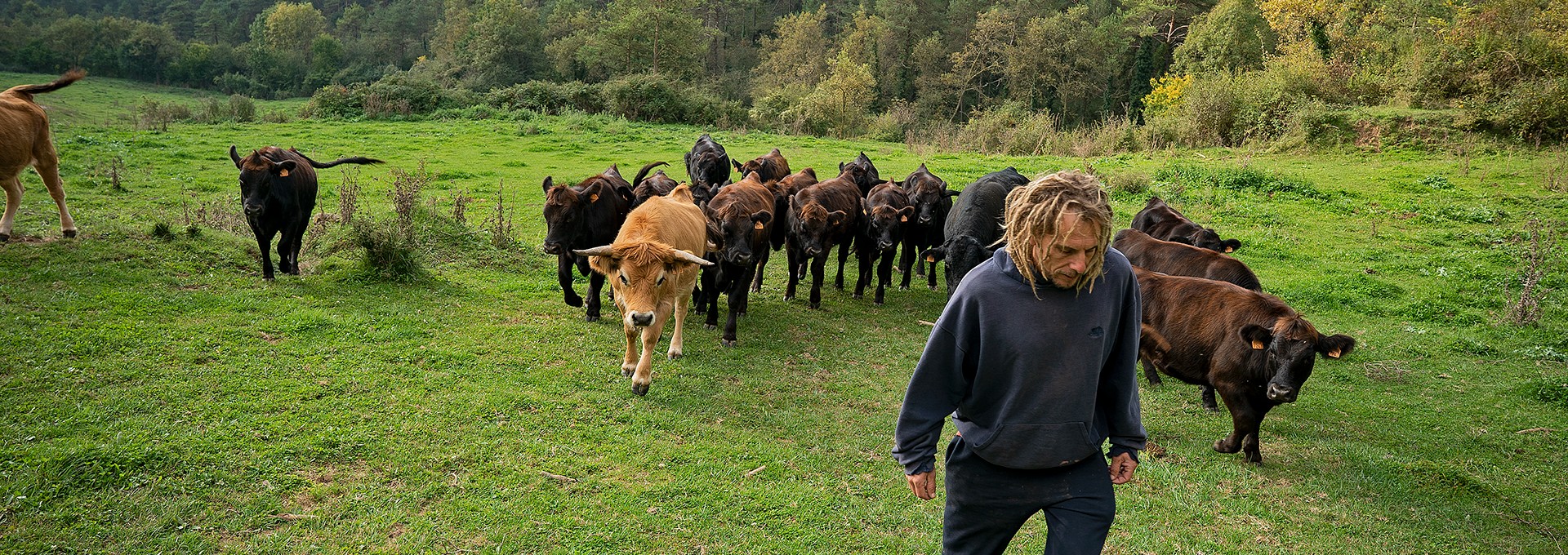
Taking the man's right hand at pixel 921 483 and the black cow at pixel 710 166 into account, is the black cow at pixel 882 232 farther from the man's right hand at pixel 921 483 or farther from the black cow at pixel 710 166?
the man's right hand at pixel 921 483

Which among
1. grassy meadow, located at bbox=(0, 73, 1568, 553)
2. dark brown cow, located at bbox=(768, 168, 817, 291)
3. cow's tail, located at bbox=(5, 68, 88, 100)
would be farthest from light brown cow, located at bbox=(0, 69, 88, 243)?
dark brown cow, located at bbox=(768, 168, 817, 291)

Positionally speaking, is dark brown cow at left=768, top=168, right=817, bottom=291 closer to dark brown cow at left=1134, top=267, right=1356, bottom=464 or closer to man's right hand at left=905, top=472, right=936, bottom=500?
dark brown cow at left=1134, top=267, right=1356, bottom=464

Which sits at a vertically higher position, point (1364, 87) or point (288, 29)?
point (288, 29)

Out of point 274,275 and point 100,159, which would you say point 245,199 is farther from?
point 100,159

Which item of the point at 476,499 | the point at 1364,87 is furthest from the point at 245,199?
the point at 1364,87

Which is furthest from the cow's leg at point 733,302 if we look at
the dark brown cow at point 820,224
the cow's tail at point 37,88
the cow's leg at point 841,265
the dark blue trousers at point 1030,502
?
the cow's tail at point 37,88

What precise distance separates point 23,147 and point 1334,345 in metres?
12.7

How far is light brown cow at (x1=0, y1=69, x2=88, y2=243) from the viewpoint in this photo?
8.66m

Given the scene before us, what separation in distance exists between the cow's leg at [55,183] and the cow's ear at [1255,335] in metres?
11.8

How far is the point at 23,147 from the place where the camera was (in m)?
8.80

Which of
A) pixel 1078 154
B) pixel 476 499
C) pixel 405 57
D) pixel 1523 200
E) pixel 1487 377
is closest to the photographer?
pixel 476 499

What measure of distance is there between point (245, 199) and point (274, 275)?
35.9 inches

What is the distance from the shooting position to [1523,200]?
15.3 m

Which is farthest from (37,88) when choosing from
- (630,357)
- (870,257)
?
(870,257)
